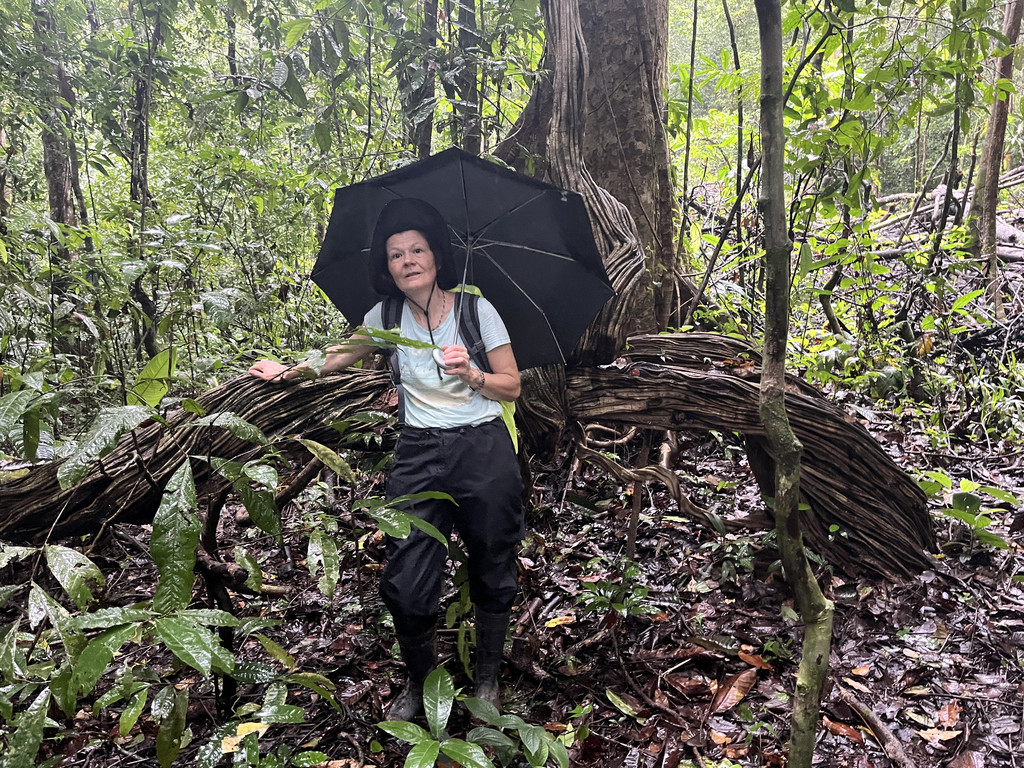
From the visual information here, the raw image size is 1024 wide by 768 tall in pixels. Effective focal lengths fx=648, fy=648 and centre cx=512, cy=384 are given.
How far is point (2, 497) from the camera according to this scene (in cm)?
232

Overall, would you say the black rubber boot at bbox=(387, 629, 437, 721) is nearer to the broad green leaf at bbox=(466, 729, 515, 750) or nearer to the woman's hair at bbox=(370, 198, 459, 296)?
the broad green leaf at bbox=(466, 729, 515, 750)

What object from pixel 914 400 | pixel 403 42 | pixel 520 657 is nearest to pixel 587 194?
pixel 403 42

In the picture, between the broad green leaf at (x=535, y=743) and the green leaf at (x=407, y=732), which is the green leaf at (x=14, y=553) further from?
the broad green leaf at (x=535, y=743)

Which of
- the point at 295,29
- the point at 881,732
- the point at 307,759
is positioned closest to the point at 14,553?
the point at 307,759

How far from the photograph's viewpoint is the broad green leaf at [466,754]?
1485 mm

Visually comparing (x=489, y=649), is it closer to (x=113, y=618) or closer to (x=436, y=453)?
(x=436, y=453)

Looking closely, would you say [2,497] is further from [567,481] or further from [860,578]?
[860,578]

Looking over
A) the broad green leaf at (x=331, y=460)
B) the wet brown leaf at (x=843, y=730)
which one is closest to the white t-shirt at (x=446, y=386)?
the broad green leaf at (x=331, y=460)

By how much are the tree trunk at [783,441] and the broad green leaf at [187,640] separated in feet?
4.00

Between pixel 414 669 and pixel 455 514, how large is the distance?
57 cm

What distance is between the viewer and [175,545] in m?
1.26

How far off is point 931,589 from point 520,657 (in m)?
1.83

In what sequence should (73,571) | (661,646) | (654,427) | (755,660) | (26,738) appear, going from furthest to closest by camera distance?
(654,427), (661,646), (755,660), (26,738), (73,571)

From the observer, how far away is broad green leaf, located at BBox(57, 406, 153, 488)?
128cm
